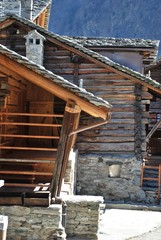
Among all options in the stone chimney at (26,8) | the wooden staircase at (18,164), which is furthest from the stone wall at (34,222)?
the stone chimney at (26,8)

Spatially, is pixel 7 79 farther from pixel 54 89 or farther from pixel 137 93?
pixel 137 93

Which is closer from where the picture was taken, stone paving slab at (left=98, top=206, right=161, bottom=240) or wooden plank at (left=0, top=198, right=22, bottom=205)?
wooden plank at (left=0, top=198, right=22, bottom=205)

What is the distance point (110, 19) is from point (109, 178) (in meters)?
54.9

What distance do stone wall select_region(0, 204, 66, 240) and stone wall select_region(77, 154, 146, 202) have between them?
6351 millimetres

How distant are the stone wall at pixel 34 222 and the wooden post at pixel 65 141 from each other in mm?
493

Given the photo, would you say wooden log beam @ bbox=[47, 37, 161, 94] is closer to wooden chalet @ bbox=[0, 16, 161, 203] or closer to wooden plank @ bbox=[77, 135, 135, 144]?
wooden chalet @ bbox=[0, 16, 161, 203]

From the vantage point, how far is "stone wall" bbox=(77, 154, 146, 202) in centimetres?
1493

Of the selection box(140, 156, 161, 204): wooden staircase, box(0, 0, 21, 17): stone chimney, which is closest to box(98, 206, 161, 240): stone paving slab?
box(140, 156, 161, 204): wooden staircase

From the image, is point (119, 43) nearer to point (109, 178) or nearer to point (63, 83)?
point (109, 178)

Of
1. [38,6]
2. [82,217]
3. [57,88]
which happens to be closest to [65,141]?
[57,88]

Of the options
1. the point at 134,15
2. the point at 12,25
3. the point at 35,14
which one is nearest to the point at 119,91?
the point at 12,25

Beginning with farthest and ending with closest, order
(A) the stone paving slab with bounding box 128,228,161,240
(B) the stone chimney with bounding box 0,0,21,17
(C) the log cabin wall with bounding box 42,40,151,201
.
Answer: (B) the stone chimney with bounding box 0,0,21,17 < (C) the log cabin wall with bounding box 42,40,151,201 < (A) the stone paving slab with bounding box 128,228,161,240

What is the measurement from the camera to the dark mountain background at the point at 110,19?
6225 centimetres

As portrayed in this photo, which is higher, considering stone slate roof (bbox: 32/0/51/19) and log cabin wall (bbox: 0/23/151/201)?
stone slate roof (bbox: 32/0/51/19)
